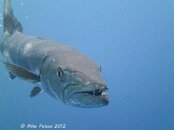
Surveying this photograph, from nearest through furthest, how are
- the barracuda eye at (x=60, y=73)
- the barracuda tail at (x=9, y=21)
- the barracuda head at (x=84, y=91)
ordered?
the barracuda head at (x=84, y=91)
the barracuda eye at (x=60, y=73)
the barracuda tail at (x=9, y=21)

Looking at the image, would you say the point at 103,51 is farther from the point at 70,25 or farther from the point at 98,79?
the point at 98,79

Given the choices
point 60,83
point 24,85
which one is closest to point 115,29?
point 24,85

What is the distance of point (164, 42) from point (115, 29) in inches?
101

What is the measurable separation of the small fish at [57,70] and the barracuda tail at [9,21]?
0.02 m

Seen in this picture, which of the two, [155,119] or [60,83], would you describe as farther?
[155,119]

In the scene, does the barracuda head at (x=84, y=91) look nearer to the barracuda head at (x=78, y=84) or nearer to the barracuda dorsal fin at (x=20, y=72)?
the barracuda head at (x=78, y=84)

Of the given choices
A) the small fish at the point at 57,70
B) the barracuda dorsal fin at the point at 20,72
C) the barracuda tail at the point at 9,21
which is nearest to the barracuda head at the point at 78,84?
the small fish at the point at 57,70

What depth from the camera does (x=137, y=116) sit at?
1116 cm

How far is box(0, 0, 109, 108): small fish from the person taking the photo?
2.99 m

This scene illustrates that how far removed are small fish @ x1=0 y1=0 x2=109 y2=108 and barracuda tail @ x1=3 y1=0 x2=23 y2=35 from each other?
2cm

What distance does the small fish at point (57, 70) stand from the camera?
2.99 m

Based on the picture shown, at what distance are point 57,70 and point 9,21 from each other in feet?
7.27

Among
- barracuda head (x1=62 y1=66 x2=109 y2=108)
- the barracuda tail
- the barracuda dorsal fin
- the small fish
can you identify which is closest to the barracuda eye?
the small fish

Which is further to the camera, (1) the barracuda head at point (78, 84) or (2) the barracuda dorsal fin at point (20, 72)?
(2) the barracuda dorsal fin at point (20, 72)
